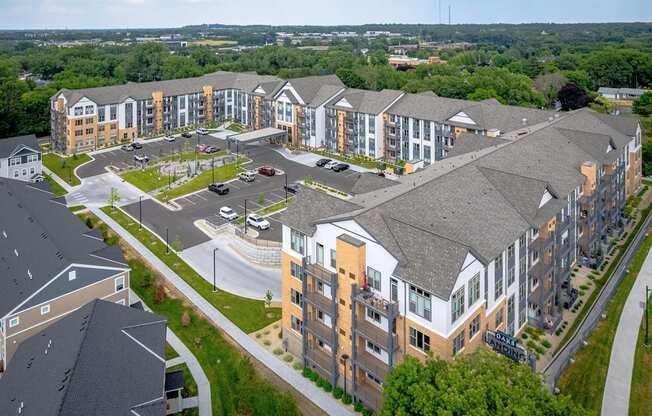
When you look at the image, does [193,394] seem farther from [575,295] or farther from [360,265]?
[575,295]

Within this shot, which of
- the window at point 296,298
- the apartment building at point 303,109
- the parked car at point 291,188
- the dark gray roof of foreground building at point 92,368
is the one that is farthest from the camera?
the apartment building at point 303,109

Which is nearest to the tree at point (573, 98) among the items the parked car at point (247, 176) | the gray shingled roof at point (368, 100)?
the gray shingled roof at point (368, 100)

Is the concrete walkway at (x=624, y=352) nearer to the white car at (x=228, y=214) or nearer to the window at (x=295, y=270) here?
the window at (x=295, y=270)

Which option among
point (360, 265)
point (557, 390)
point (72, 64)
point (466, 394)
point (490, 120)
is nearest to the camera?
point (466, 394)

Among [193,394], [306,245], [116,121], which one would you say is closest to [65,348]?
[193,394]

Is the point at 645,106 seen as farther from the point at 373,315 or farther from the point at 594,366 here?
the point at 373,315

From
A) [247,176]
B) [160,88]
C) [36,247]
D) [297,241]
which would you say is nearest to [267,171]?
[247,176]
